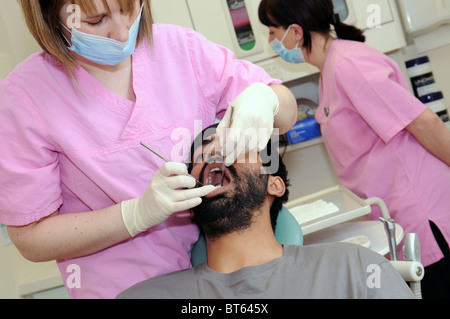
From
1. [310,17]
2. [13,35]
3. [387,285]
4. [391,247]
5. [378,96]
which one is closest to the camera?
[387,285]

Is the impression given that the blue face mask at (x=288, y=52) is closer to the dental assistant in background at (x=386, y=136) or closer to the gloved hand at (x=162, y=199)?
the dental assistant in background at (x=386, y=136)

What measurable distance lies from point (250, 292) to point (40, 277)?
1.42 metres

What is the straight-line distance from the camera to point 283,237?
144 centimetres

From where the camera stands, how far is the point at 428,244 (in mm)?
1747

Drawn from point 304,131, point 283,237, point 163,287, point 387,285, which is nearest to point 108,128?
point 163,287

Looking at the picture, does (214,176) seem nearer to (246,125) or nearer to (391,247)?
(246,125)

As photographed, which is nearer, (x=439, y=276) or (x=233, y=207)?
(x=233, y=207)

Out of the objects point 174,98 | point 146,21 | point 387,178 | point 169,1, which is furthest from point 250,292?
point 169,1

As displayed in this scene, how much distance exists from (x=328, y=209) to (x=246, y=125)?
830 millimetres

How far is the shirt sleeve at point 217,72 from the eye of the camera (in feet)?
4.40

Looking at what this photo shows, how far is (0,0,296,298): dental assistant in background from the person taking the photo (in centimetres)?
115

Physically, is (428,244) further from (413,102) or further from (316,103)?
(316,103)

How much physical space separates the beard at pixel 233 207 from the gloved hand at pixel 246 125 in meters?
0.16

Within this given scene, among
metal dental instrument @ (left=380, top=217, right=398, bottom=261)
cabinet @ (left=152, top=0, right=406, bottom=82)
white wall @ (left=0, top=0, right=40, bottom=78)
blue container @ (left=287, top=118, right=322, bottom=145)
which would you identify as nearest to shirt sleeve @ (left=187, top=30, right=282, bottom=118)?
metal dental instrument @ (left=380, top=217, right=398, bottom=261)
